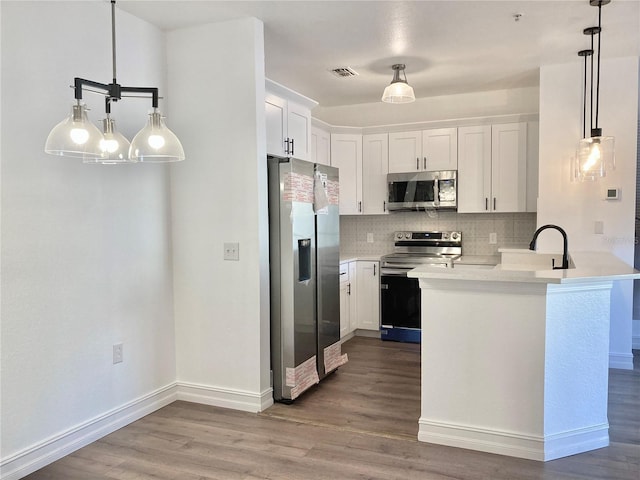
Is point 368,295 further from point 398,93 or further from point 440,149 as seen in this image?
point 398,93

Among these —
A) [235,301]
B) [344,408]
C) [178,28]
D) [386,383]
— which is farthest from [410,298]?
[178,28]

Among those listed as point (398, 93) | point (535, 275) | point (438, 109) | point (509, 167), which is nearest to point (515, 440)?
point (535, 275)

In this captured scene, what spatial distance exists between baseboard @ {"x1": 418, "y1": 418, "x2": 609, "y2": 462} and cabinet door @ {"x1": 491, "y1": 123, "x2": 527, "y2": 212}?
2.67 metres

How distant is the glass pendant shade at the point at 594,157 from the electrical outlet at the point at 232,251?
262 centimetres

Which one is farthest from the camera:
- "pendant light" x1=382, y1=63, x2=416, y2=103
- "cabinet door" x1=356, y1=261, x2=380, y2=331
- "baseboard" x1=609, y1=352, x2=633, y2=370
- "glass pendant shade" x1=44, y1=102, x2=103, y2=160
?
"cabinet door" x1=356, y1=261, x2=380, y2=331

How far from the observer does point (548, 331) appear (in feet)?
8.52

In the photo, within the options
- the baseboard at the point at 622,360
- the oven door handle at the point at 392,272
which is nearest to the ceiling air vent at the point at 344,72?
the oven door handle at the point at 392,272

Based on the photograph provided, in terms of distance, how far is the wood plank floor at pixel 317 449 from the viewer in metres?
2.52

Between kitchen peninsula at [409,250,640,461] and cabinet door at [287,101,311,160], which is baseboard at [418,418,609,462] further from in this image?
cabinet door at [287,101,311,160]

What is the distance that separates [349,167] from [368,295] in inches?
58.0

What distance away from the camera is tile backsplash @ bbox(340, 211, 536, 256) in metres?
5.30

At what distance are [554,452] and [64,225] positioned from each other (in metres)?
2.98

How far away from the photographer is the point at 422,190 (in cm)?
529

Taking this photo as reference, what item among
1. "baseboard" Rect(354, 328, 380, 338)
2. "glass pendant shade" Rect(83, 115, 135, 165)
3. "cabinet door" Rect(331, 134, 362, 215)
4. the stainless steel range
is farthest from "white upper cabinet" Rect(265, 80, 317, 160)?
"baseboard" Rect(354, 328, 380, 338)
